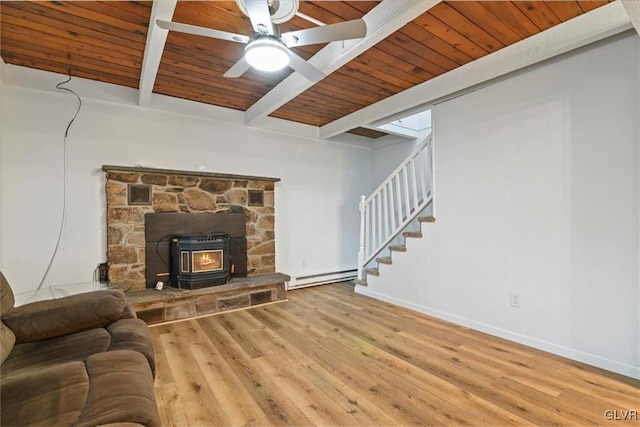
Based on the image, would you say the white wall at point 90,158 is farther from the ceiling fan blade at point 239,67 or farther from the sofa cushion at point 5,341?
the sofa cushion at point 5,341

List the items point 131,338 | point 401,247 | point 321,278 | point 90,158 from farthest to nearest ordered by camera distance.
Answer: point 321,278
point 401,247
point 90,158
point 131,338

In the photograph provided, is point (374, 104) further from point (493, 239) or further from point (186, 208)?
point (186, 208)

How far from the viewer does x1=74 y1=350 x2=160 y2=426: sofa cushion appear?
994 millimetres

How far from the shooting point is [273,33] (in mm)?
1880

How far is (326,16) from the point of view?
2289mm

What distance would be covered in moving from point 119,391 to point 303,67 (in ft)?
7.03

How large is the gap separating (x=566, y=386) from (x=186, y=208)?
405 centimetres

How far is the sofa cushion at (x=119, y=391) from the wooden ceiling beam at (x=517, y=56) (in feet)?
11.1

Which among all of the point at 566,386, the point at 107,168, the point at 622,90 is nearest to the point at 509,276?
the point at 566,386

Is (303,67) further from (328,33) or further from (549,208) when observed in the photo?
(549,208)

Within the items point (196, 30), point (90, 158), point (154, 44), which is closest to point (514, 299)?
point (196, 30)

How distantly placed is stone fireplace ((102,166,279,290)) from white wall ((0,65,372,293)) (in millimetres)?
168

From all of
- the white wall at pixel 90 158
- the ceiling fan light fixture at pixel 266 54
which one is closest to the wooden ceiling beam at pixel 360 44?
the ceiling fan light fixture at pixel 266 54

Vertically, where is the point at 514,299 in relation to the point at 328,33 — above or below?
below
